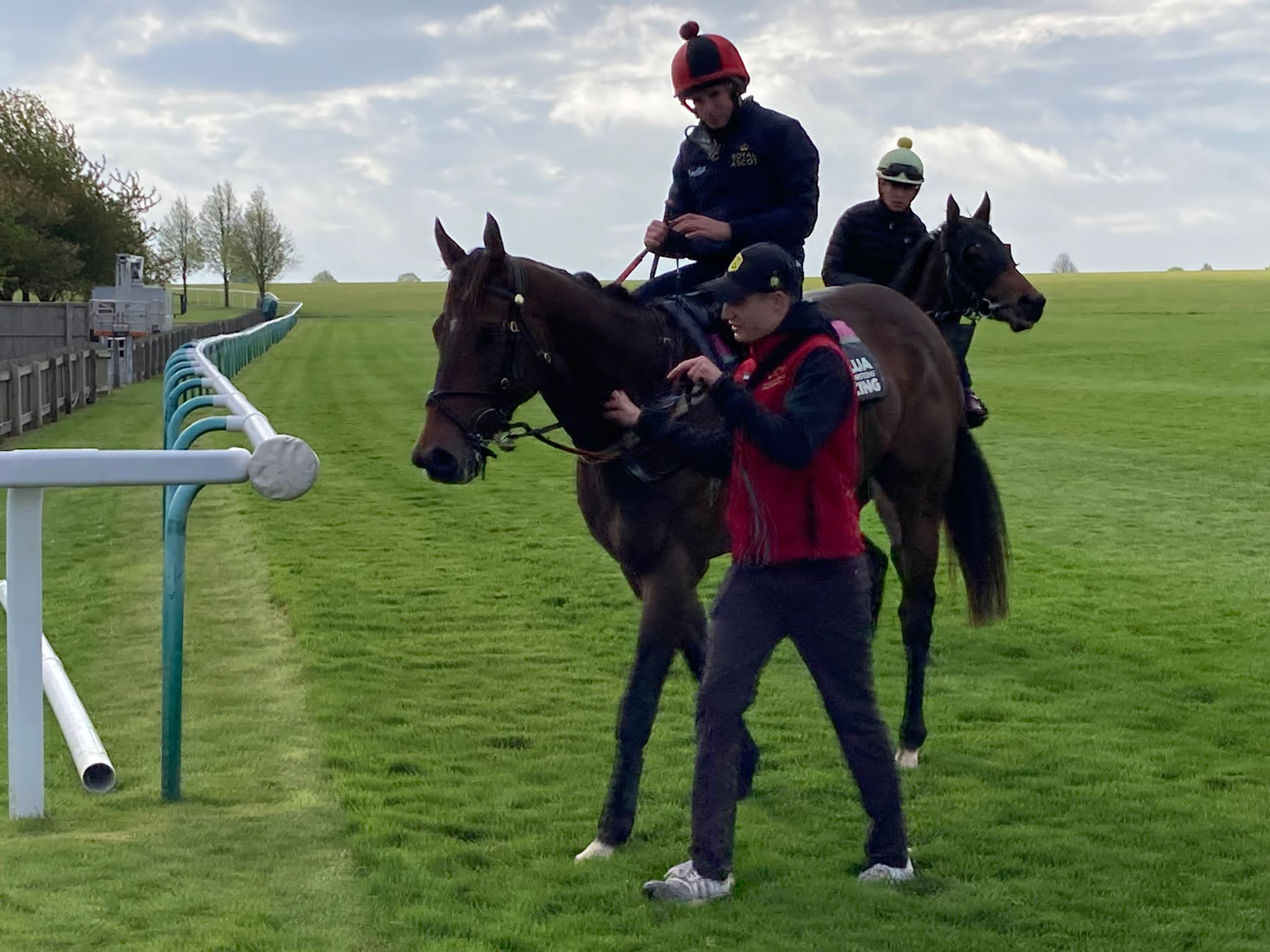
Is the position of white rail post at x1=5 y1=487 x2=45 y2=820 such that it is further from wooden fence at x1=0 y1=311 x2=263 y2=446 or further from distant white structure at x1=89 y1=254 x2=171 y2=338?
distant white structure at x1=89 y1=254 x2=171 y2=338

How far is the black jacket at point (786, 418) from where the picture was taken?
3.70 m

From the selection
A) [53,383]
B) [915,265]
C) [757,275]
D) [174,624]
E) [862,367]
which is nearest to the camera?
[757,275]

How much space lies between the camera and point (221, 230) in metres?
99.0

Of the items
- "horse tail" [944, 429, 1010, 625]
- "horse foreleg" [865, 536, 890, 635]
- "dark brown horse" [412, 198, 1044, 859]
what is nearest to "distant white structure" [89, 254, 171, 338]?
"horse foreleg" [865, 536, 890, 635]

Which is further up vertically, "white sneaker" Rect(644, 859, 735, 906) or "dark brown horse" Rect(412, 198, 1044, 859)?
"dark brown horse" Rect(412, 198, 1044, 859)

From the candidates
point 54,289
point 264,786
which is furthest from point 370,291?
point 264,786

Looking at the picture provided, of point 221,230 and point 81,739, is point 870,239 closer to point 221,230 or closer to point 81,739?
point 81,739

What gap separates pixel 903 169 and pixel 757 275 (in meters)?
3.23

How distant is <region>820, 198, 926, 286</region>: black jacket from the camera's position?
693 cm

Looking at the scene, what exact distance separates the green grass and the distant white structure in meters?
15.9

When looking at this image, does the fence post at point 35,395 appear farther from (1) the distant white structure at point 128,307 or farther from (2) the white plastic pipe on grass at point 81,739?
(2) the white plastic pipe on grass at point 81,739

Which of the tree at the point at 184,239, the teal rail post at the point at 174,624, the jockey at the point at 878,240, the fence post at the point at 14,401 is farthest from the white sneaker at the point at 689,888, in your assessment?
the tree at the point at 184,239

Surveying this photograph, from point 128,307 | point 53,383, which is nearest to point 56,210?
point 128,307

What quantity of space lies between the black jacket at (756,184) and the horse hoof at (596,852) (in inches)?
72.2
